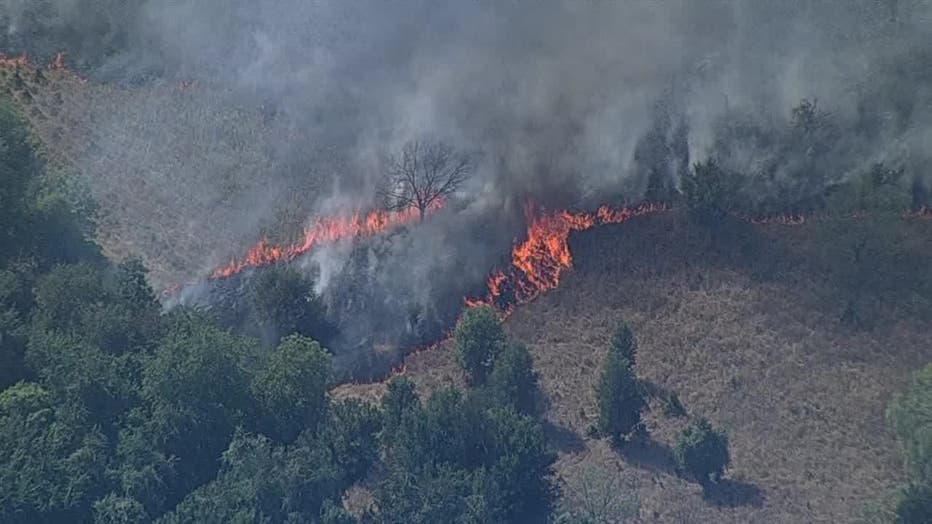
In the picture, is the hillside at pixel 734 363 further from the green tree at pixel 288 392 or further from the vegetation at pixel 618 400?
the green tree at pixel 288 392

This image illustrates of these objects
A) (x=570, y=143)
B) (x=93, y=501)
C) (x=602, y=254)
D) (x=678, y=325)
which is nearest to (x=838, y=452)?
(x=678, y=325)

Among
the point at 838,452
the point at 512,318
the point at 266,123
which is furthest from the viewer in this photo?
the point at 266,123

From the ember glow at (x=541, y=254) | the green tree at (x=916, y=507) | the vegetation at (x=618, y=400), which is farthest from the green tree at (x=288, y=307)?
the green tree at (x=916, y=507)

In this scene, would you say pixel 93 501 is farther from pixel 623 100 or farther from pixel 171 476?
pixel 623 100

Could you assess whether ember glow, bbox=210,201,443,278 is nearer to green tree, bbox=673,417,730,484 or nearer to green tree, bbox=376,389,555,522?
green tree, bbox=376,389,555,522

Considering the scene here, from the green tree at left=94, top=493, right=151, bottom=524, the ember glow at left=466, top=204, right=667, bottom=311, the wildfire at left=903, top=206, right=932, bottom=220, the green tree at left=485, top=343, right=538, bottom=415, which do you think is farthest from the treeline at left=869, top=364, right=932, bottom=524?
the green tree at left=94, top=493, right=151, bottom=524

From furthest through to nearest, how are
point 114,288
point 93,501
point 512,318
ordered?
1. point 512,318
2. point 114,288
3. point 93,501
